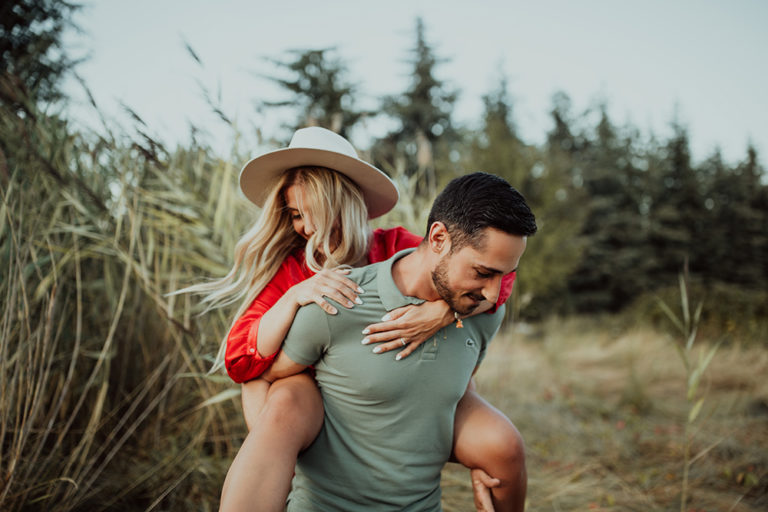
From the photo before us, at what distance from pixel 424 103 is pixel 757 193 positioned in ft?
60.8

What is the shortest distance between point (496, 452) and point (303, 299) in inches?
33.1

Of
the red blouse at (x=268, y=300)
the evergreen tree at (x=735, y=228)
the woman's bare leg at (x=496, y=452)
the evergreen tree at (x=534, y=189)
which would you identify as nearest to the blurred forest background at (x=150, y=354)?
the red blouse at (x=268, y=300)

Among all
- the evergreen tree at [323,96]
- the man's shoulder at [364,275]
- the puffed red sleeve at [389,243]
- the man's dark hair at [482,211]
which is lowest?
the man's shoulder at [364,275]

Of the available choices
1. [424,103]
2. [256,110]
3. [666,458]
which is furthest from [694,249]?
[256,110]

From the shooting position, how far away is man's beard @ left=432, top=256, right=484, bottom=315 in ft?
5.38

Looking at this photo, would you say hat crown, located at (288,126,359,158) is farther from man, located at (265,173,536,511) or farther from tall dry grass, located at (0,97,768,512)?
tall dry grass, located at (0,97,768,512)

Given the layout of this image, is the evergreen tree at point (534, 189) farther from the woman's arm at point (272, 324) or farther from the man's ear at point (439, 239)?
the woman's arm at point (272, 324)

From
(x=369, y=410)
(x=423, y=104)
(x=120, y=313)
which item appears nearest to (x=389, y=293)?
(x=369, y=410)

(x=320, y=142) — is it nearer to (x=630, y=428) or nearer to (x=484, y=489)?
(x=484, y=489)

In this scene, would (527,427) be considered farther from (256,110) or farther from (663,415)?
(256,110)

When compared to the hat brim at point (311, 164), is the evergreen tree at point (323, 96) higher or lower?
higher

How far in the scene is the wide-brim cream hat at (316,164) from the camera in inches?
79.1

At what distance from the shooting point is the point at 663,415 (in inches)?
211

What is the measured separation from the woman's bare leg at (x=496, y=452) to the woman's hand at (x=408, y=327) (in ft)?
1.29
